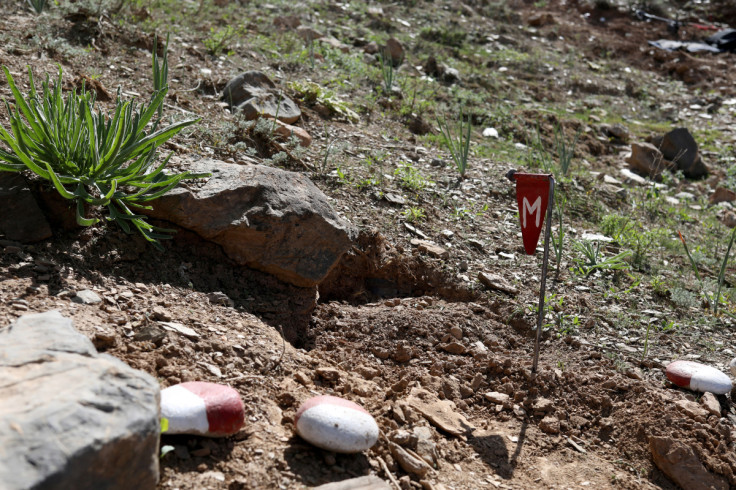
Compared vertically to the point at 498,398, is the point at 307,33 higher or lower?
higher

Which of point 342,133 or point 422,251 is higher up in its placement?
point 342,133

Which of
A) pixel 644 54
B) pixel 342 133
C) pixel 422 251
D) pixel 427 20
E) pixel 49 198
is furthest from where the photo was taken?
pixel 644 54

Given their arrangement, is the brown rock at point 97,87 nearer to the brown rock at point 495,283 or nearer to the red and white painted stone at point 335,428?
the brown rock at point 495,283

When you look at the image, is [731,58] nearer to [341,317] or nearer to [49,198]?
[341,317]

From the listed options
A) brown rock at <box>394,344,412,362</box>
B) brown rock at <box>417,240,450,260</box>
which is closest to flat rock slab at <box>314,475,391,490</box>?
brown rock at <box>394,344,412,362</box>

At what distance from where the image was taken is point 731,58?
1094 centimetres

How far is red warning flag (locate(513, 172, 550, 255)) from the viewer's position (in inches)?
127

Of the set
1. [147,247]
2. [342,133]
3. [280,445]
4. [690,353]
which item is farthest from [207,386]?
[342,133]

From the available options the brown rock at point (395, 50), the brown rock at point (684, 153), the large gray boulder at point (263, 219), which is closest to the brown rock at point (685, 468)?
the large gray boulder at point (263, 219)

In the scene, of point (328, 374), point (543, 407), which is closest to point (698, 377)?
point (543, 407)

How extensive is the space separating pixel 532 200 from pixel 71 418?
7.64 ft

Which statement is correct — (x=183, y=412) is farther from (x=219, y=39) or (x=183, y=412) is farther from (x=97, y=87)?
(x=219, y=39)

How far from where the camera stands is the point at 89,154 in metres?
3.00

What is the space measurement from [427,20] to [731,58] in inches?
212
